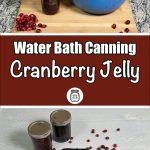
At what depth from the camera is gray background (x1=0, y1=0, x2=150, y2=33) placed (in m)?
1.39

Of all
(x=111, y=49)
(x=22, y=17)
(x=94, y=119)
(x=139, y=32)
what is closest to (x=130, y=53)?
(x=111, y=49)

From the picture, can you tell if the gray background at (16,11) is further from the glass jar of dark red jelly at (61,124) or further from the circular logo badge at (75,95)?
the glass jar of dark red jelly at (61,124)

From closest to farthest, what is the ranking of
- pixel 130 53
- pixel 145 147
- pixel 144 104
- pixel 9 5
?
pixel 145 147 → pixel 144 104 → pixel 130 53 → pixel 9 5

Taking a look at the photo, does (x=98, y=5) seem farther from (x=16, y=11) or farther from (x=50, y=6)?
(x=16, y=11)

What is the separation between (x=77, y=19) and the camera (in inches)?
52.5

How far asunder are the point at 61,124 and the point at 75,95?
23cm

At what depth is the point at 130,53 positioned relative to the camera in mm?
1223

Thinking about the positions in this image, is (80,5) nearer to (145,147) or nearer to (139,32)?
(139,32)

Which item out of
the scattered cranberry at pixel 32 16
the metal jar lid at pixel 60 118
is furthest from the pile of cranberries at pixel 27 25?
the metal jar lid at pixel 60 118

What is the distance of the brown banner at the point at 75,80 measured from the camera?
44.4 inches

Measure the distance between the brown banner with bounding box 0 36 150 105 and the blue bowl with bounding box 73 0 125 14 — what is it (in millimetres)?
114

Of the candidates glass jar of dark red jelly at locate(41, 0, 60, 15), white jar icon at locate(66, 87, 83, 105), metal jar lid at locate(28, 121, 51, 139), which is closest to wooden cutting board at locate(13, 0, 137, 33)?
glass jar of dark red jelly at locate(41, 0, 60, 15)

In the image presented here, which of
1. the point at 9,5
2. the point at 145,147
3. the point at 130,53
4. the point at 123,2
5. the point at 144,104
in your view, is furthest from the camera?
the point at 9,5

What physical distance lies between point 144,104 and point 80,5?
1.49 ft
